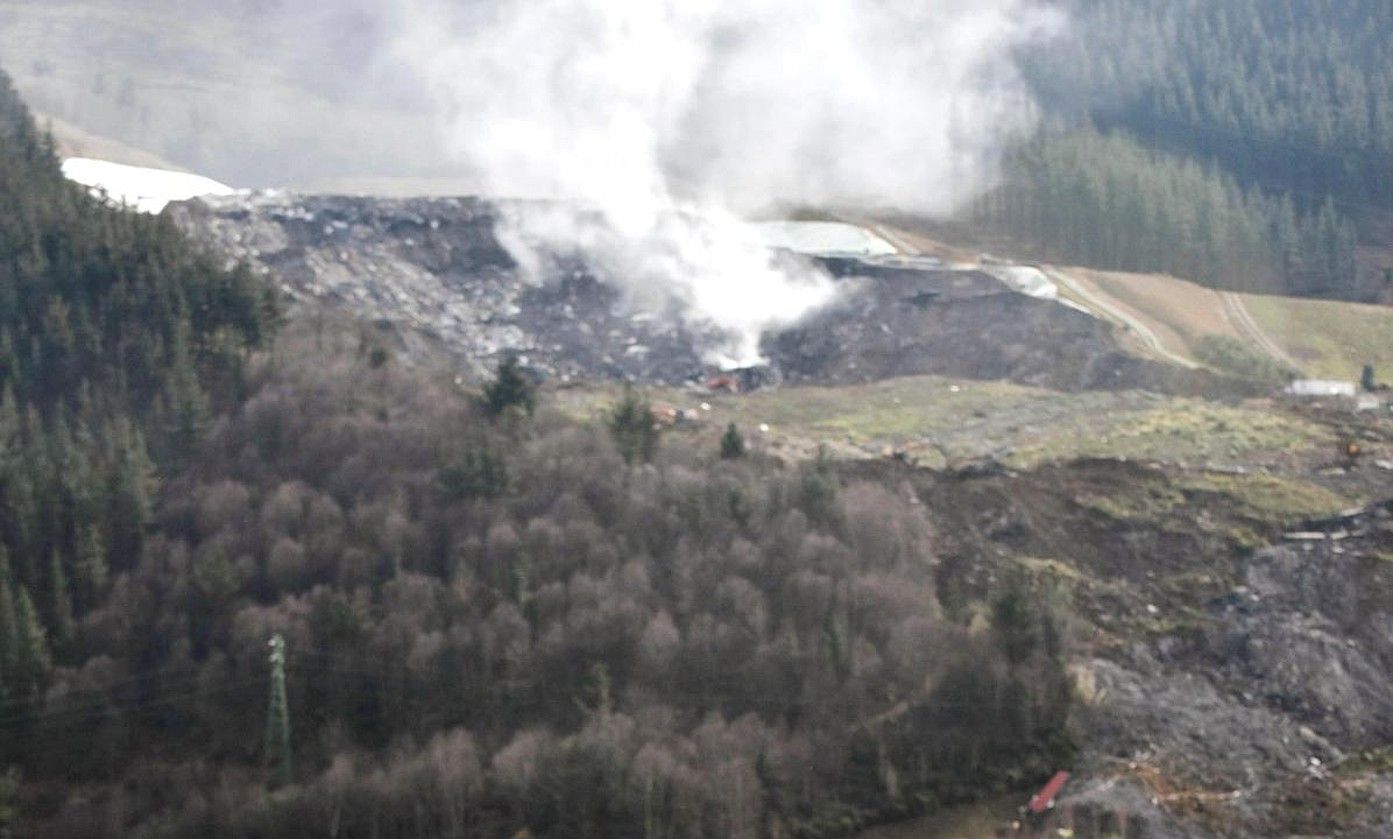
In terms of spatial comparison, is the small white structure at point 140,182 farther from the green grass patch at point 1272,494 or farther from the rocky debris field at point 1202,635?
the green grass patch at point 1272,494

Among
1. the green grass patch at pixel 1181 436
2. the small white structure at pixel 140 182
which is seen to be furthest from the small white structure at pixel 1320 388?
the small white structure at pixel 140 182

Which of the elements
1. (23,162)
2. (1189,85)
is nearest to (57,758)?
(23,162)

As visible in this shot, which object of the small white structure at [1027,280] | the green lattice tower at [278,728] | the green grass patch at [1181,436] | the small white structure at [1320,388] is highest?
the small white structure at [1027,280]

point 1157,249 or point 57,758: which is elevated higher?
point 1157,249

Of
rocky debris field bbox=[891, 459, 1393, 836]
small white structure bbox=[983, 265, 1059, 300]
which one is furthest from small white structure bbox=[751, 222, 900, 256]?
rocky debris field bbox=[891, 459, 1393, 836]

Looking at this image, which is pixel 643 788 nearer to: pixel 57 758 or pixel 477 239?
pixel 57 758

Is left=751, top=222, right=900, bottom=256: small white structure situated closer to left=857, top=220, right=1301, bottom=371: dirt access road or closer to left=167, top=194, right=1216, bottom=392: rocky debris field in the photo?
left=167, top=194, right=1216, bottom=392: rocky debris field
